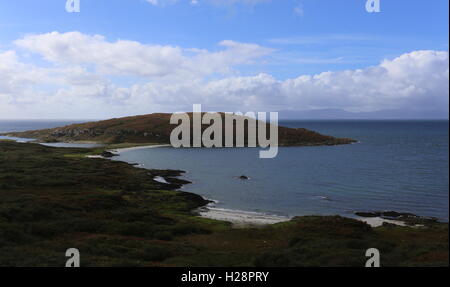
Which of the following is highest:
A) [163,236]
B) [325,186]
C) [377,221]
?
[163,236]

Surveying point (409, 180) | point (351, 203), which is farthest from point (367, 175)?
point (351, 203)

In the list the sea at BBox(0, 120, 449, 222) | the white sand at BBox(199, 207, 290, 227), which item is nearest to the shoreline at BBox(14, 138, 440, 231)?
the white sand at BBox(199, 207, 290, 227)

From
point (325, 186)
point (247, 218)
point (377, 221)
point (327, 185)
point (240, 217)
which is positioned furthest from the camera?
point (327, 185)

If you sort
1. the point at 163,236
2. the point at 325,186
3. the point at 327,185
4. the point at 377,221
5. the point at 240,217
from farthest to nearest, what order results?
the point at 327,185, the point at 325,186, the point at 240,217, the point at 377,221, the point at 163,236

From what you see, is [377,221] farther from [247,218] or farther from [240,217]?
[240,217]

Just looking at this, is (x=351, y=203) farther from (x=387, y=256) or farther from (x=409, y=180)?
(x=387, y=256)

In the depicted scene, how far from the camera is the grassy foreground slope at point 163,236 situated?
26.5 metres

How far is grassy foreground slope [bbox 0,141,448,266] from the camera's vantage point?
87.1 ft

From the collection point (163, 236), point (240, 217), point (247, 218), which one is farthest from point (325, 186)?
point (163, 236)

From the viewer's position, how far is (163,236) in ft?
122

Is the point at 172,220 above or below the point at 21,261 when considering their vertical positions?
below
